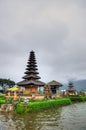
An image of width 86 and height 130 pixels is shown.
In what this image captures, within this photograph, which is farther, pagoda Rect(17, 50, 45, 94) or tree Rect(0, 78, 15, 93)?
tree Rect(0, 78, 15, 93)

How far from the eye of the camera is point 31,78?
7812cm

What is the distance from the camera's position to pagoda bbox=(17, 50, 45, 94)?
248ft

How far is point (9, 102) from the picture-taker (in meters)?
46.8

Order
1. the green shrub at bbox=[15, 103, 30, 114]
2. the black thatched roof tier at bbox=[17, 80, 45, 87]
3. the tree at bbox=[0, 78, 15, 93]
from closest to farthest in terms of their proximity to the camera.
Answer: the green shrub at bbox=[15, 103, 30, 114], the black thatched roof tier at bbox=[17, 80, 45, 87], the tree at bbox=[0, 78, 15, 93]

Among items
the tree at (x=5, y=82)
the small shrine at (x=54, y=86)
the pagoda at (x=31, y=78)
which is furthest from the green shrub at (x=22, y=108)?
the tree at (x=5, y=82)

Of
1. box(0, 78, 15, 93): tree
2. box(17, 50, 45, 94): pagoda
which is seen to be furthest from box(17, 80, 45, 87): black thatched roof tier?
box(0, 78, 15, 93): tree

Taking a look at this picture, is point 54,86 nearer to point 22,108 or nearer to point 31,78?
point 31,78

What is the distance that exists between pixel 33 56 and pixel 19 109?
45.0m

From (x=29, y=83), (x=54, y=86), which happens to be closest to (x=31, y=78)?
(x=29, y=83)

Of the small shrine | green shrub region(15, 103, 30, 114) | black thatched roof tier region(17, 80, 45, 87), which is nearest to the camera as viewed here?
green shrub region(15, 103, 30, 114)

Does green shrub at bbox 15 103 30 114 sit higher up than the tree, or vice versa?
the tree

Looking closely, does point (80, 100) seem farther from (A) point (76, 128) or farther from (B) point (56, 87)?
(A) point (76, 128)

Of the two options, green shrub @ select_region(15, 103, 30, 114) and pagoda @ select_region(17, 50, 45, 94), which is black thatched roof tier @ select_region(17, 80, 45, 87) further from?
green shrub @ select_region(15, 103, 30, 114)

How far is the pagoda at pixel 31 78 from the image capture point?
7546cm
